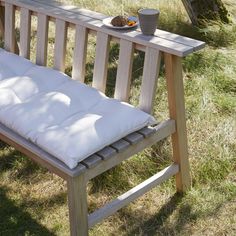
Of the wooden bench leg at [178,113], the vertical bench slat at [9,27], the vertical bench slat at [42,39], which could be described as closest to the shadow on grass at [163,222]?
the wooden bench leg at [178,113]

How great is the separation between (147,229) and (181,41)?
112 cm

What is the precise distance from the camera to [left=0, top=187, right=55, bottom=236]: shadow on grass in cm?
303

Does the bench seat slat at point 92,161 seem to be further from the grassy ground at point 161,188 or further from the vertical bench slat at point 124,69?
the grassy ground at point 161,188

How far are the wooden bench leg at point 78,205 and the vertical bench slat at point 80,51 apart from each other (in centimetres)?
94

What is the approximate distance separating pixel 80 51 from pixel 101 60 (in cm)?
19

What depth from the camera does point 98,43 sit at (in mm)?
3027

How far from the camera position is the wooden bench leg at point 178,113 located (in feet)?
8.95

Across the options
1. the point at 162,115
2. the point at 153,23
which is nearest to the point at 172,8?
the point at 162,115

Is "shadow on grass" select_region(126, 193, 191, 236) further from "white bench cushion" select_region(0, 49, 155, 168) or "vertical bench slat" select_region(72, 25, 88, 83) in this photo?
"vertical bench slat" select_region(72, 25, 88, 83)

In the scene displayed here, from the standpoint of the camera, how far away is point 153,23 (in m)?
2.81

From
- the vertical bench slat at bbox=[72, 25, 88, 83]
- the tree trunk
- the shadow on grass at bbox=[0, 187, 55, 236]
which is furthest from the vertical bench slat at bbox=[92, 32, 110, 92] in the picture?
the tree trunk

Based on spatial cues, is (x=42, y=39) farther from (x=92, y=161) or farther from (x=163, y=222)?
(x=163, y=222)

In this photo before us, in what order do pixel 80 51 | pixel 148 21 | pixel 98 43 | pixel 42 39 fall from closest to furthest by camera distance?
1. pixel 148 21
2. pixel 98 43
3. pixel 80 51
4. pixel 42 39

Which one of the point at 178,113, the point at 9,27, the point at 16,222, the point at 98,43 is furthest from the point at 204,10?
the point at 16,222
